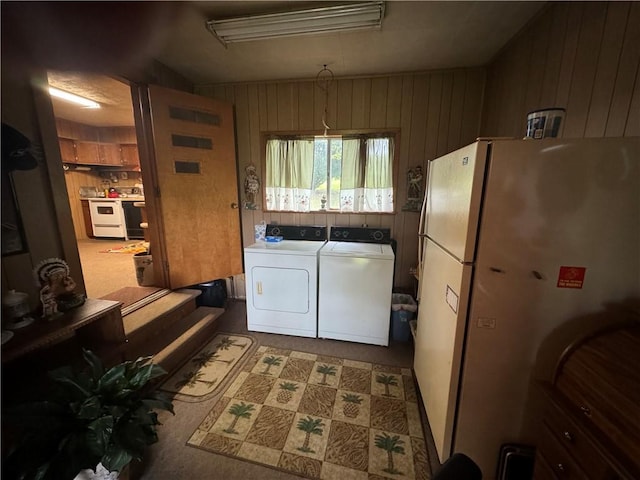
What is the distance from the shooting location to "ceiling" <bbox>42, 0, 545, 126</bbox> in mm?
1702

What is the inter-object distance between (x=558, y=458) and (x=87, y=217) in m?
7.69

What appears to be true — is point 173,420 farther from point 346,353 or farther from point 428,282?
point 428,282

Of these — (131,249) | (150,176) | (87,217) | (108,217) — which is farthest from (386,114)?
(87,217)

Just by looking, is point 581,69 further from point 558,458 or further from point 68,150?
point 68,150

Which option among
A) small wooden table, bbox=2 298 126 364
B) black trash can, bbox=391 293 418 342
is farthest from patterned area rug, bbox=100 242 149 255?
black trash can, bbox=391 293 418 342

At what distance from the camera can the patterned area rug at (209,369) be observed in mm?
1899

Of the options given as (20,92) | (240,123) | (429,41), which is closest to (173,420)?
(20,92)

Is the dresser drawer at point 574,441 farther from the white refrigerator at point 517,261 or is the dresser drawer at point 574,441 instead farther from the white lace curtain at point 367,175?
the white lace curtain at point 367,175

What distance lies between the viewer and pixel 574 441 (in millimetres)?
843

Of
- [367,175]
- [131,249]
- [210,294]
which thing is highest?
[367,175]

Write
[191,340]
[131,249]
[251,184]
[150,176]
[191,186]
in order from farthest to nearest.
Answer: [131,249] → [251,184] → [191,186] → [150,176] → [191,340]

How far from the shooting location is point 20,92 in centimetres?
148

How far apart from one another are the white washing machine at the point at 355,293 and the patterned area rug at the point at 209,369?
799mm

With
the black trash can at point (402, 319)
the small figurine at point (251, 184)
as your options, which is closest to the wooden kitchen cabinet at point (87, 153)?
the small figurine at point (251, 184)
